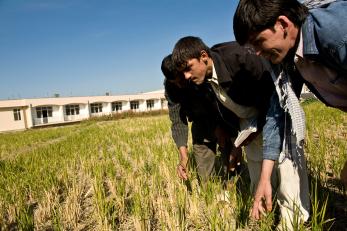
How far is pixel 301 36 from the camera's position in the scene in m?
1.43

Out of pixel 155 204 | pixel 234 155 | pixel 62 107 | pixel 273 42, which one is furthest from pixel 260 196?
pixel 62 107

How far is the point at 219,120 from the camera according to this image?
9.77ft

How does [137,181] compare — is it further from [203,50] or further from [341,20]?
[341,20]

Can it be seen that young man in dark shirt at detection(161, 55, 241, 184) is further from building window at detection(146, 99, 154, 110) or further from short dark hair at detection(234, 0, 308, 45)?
building window at detection(146, 99, 154, 110)

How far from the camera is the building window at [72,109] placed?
3484cm

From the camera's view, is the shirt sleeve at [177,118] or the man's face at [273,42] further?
the shirt sleeve at [177,118]

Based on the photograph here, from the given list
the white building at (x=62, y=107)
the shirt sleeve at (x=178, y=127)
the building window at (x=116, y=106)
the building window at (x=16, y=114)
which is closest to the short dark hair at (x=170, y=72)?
the shirt sleeve at (x=178, y=127)

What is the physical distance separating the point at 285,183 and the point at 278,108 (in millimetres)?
445

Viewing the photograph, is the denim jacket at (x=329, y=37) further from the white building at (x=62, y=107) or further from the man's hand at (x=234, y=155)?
the white building at (x=62, y=107)

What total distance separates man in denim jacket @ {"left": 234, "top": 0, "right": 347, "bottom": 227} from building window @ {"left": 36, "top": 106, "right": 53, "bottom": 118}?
33574 mm

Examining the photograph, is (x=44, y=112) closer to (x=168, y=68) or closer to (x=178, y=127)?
(x=178, y=127)

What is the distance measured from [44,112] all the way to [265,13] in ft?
112

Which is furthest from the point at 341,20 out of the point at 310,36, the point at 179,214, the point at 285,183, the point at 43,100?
the point at 43,100

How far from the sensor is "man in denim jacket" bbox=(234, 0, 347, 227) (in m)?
1.31
